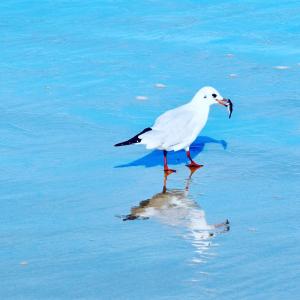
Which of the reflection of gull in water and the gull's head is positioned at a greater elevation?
the gull's head

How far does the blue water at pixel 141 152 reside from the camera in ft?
16.6

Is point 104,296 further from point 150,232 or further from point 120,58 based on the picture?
point 120,58

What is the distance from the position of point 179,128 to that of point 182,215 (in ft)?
4.03

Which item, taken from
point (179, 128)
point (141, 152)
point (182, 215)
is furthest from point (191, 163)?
point (182, 215)

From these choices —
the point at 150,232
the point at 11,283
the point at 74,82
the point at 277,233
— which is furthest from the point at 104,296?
the point at 74,82

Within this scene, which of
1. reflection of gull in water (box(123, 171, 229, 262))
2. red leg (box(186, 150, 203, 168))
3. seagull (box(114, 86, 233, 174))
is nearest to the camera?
reflection of gull in water (box(123, 171, 229, 262))

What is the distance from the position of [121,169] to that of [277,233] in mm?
1645

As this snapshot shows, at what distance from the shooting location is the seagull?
22.7ft

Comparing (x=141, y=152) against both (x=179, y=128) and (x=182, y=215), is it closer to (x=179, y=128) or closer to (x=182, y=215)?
(x=179, y=128)

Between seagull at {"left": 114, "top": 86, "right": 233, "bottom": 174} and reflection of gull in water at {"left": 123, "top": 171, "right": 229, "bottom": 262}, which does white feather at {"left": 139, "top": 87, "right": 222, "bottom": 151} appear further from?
reflection of gull in water at {"left": 123, "top": 171, "right": 229, "bottom": 262}

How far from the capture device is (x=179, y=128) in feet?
23.2

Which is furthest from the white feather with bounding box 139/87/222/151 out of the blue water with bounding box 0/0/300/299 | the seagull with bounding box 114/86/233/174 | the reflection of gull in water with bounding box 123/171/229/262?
the reflection of gull in water with bounding box 123/171/229/262

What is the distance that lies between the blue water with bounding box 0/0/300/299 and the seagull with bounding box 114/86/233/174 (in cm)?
19

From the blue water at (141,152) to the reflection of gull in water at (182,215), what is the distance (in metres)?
0.02
